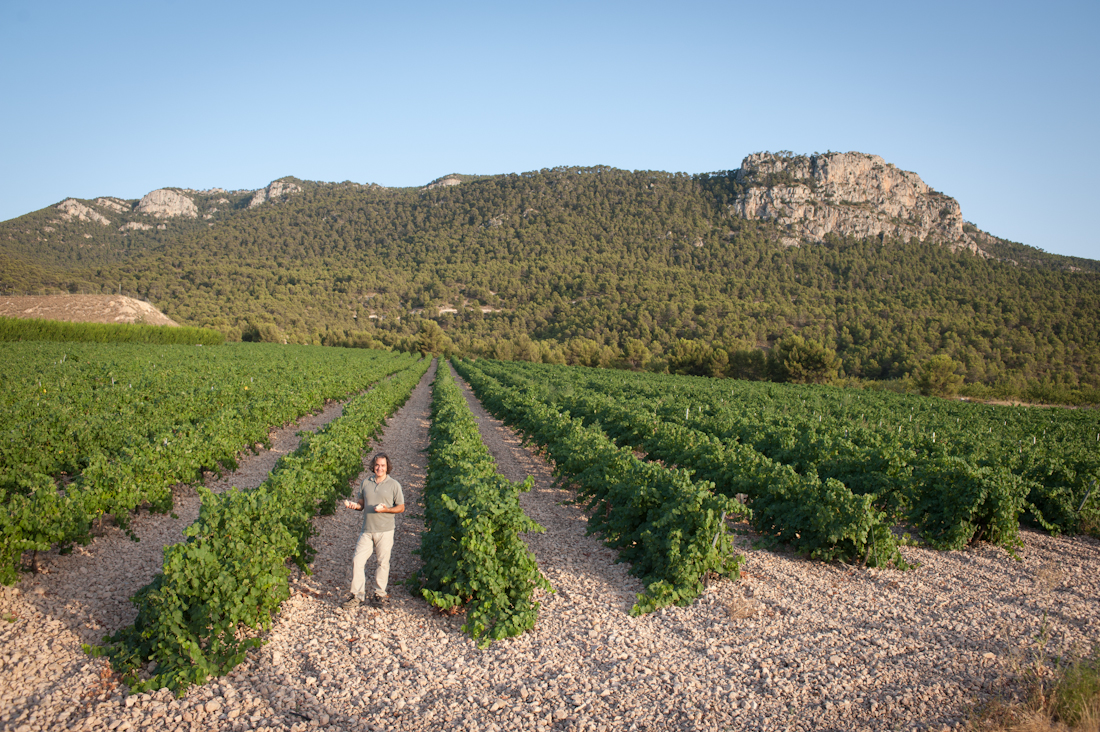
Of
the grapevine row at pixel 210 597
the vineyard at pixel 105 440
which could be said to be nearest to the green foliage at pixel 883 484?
the grapevine row at pixel 210 597

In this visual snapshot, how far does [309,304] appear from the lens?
105 meters

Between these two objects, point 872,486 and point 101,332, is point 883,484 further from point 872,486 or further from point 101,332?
point 101,332

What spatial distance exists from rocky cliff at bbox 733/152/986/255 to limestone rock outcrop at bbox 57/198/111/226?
474ft

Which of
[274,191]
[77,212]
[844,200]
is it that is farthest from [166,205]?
[844,200]

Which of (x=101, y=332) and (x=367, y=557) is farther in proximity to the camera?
(x=101, y=332)

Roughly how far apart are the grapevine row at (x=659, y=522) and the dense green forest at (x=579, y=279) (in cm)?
5623

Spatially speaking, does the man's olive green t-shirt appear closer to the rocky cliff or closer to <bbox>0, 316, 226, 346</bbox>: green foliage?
<bbox>0, 316, 226, 346</bbox>: green foliage

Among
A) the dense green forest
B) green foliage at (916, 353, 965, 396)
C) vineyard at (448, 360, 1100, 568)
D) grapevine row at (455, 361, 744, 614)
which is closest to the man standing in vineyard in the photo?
grapevine row at (455, 361, 744, 614)

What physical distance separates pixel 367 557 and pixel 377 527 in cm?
33

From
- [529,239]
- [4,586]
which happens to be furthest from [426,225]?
[4,586]

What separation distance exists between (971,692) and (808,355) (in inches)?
2245

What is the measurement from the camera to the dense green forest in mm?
67250

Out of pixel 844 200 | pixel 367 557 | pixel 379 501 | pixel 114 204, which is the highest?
pixel 844 200

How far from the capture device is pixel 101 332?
51.2 m
